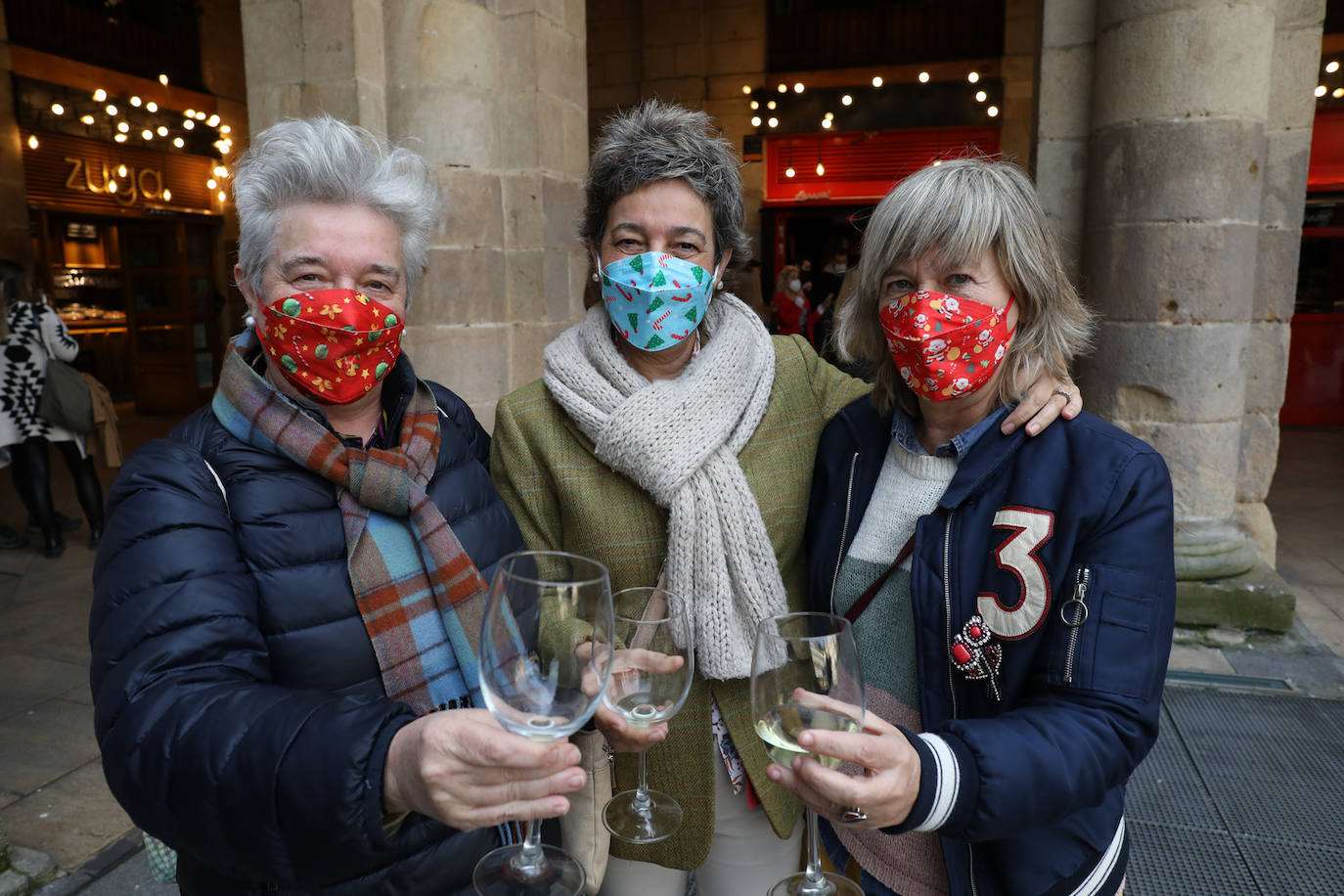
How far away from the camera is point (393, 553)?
1.48 metres

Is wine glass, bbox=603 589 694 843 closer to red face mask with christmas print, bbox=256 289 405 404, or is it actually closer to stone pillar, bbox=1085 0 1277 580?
red face mask with christmas print, bbox=256 289 405 404

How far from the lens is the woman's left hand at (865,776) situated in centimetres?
108

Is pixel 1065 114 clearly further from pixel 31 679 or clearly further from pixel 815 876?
pixel 31 679

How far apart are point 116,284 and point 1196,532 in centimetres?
1278

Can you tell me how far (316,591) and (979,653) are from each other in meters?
1.07

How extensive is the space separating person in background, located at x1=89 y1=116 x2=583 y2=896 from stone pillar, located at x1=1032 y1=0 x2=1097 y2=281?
3725mm

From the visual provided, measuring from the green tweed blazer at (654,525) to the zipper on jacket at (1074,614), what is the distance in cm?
67

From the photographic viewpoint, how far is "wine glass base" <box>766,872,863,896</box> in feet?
4.25

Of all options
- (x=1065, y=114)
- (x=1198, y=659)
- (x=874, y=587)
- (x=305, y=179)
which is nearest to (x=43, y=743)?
(x=305, y=179)

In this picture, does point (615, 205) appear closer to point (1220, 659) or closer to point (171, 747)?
point (171, 747)

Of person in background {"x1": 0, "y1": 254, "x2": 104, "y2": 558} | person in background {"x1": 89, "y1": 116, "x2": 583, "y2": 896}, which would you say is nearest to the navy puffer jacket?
person in background {"x1": 89, "y1": 116, "x2": 583, "y2": 896}

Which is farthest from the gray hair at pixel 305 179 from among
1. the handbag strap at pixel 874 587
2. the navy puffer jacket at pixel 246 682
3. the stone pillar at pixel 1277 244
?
the stone pillar at pixel 1277 244

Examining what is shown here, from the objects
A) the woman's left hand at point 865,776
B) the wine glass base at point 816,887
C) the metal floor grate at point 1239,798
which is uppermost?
the woman's left hand at point 865,776

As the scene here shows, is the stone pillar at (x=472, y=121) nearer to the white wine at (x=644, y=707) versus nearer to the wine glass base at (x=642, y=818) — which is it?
the wine glass base at (x=642, y=818)
